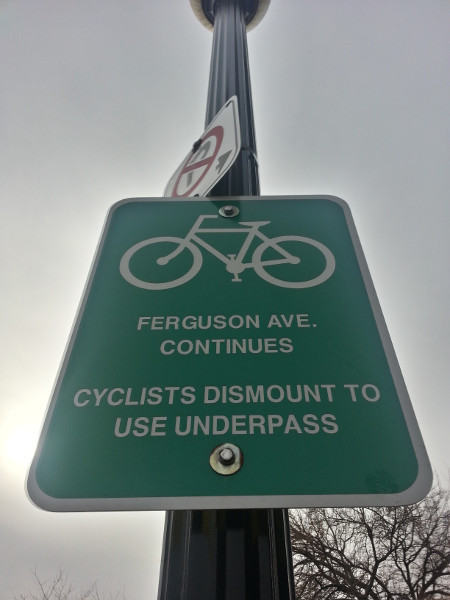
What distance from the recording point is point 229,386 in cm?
102

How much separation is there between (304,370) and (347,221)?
74 cm

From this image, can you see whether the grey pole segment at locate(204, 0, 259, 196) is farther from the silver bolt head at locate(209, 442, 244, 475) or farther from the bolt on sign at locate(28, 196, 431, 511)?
the silver bolt head at locate(209, 442, 244, 475)

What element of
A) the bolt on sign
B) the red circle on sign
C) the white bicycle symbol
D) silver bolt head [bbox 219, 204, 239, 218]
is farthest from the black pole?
the red circle on sign

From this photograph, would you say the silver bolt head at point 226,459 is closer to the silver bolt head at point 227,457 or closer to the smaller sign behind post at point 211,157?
the silver bolt head at point 227,457

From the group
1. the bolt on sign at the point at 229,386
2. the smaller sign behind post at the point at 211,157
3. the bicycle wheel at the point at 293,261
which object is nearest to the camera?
the bolt on sign at the point at 229,386

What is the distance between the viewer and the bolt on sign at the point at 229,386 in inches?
34.0

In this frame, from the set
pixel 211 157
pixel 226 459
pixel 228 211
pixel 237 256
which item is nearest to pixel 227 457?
pixel 226 459

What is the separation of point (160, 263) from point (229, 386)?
54 centimetres

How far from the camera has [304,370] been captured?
1052 millimetres

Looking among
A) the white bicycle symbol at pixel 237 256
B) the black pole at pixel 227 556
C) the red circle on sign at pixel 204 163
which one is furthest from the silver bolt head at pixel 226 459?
the red circle on sign at pixel 204 163

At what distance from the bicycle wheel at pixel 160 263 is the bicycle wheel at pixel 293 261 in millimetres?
202

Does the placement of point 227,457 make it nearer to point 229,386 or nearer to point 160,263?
point 229,386

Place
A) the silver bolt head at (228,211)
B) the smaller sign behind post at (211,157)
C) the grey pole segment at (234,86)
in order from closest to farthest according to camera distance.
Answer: the silver bolt head at (228,211) → the smaller sign behind post at (211,157) → the grey pole segment at (234,86)

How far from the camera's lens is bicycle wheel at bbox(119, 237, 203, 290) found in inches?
52.9
